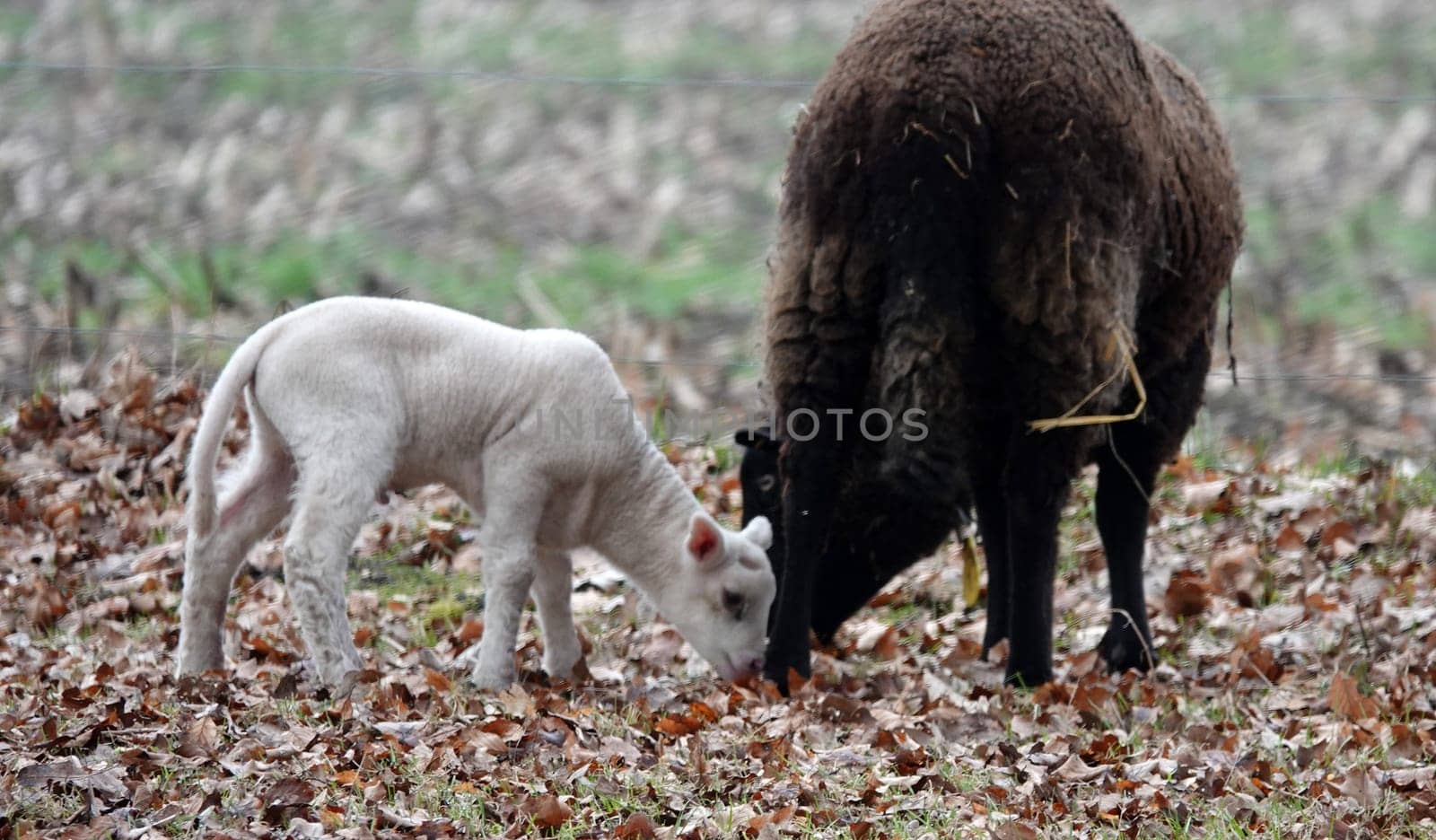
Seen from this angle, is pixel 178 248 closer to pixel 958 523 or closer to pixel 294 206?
pixel 294 206

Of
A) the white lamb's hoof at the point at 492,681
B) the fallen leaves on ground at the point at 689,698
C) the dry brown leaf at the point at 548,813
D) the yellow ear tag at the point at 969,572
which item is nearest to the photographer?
the dry brown leaf at the point at 548,813

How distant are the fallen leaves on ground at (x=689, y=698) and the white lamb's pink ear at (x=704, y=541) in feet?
1.53

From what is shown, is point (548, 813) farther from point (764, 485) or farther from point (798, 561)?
point (764, 485)

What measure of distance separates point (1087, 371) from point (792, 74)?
8.78m

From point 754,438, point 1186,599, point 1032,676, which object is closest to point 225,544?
point 754,438

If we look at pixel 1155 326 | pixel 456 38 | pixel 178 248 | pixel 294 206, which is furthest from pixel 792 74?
pixel 1155 326

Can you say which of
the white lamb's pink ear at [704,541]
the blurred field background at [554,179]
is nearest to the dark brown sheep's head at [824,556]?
the white lamb's pink ear at [704,541]

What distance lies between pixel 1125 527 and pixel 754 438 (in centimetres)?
160

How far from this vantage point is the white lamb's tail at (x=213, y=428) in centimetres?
603

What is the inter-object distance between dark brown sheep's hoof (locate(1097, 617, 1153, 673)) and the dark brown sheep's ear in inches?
62.8

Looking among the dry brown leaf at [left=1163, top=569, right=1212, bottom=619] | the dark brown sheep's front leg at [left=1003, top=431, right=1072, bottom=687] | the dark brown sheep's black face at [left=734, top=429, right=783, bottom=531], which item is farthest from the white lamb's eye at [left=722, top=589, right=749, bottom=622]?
the dry brown leaf at [left=1163, top=569, right=1212, bottom=619]

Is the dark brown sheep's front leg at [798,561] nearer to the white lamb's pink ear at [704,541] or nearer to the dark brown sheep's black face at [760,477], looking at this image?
the white lamb's pink ear at [704,541]

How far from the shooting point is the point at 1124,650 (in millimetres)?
7086

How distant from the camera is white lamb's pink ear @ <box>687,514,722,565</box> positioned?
628 centimetres
